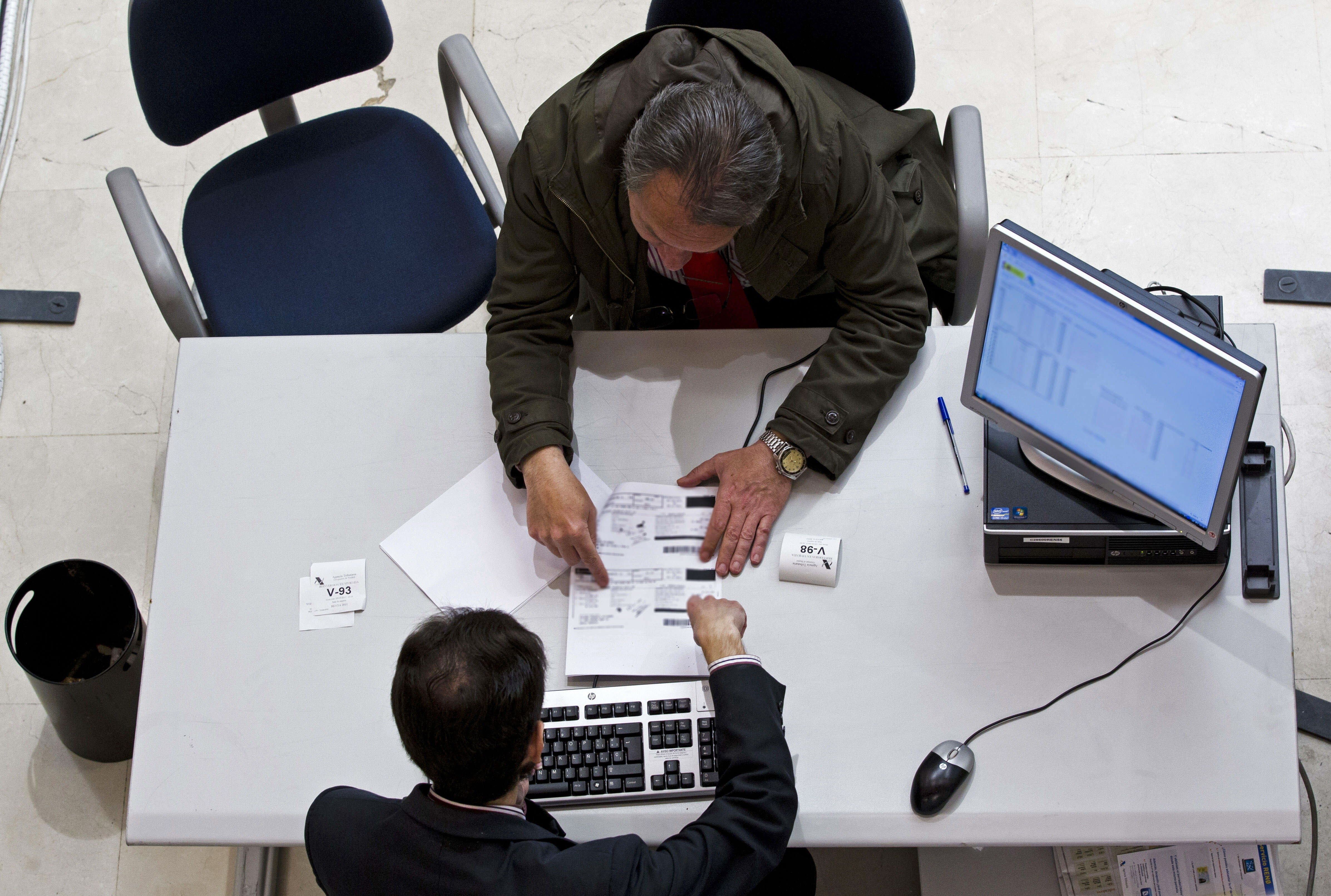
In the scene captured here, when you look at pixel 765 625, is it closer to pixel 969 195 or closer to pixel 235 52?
pixel 969 195

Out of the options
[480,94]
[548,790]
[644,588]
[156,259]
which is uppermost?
[480,94]

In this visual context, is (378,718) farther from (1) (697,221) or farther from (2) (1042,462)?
(2) (1042,462)

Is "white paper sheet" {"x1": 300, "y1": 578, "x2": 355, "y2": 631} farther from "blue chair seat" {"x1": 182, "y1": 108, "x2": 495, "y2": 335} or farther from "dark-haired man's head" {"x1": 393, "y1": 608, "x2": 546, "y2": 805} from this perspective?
"blue chair seat" {"x1": 182, "y1": 108, "x2": 495, "y2": 335}

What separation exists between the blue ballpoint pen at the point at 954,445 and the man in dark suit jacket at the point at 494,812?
0.50 meters

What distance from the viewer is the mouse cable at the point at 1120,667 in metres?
1.47

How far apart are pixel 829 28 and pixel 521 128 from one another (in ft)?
3.96

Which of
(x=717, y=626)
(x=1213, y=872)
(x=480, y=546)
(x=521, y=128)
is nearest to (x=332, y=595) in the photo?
(x=480, y=546)

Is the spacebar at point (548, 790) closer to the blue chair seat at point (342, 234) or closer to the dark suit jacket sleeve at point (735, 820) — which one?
the dark suit jacket sleeve at point (735, 820)

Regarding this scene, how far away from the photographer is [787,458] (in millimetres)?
1614

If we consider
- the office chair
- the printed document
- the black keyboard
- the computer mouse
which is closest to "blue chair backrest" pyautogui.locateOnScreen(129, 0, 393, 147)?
the office chair

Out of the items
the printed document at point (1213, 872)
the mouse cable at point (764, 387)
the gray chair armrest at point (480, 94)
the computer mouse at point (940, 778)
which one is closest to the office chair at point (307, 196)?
the gray chair armrest at point (480, 94)

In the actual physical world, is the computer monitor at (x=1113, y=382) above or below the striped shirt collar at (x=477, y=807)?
above

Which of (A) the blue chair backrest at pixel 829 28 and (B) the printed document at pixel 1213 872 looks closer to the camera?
(B) the printed document at pixel 1213 872

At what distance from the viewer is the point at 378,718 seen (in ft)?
5.02
